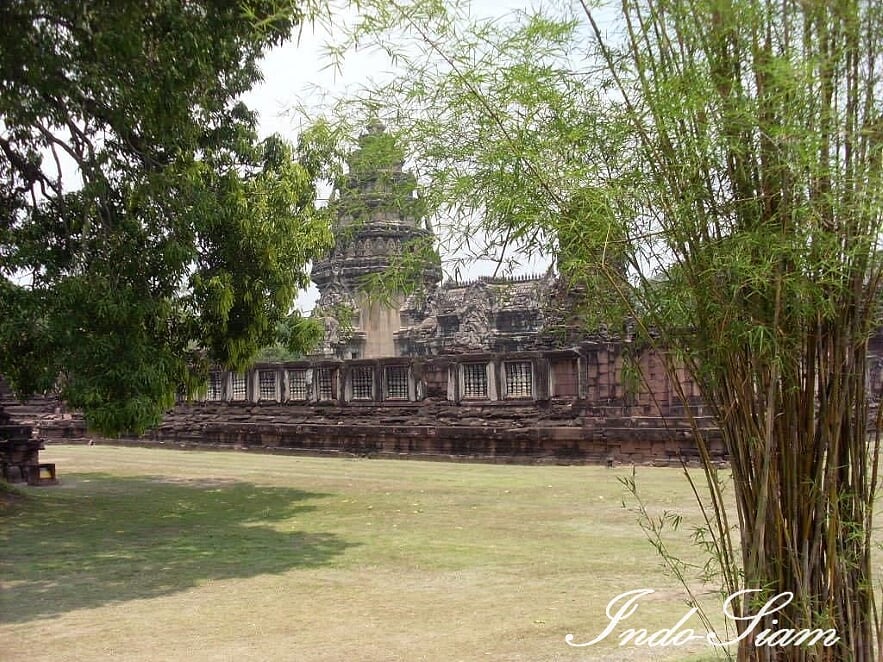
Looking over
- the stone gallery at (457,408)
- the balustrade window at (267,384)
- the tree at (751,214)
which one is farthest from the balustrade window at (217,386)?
the tree at (751,214)

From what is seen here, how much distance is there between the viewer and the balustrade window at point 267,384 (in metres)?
23.0

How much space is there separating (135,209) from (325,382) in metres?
13.0

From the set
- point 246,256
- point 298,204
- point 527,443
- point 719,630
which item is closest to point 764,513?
point 719,630

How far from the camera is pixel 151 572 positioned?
300 inches

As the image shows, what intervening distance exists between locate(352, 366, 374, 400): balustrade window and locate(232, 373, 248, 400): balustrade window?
11.5ft

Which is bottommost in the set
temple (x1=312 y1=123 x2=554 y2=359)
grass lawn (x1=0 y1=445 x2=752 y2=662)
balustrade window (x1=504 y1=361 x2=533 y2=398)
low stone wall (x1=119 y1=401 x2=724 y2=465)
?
grass lawn (x1=0 y1=445 x2=752 y2=662)

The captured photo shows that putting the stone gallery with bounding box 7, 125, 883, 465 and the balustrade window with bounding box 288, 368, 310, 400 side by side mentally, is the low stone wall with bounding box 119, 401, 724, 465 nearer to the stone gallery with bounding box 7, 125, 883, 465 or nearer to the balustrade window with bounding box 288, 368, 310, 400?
the stone gallery with bounding box 7, 125, 883, 465

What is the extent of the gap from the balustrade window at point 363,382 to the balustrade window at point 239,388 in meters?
3.51

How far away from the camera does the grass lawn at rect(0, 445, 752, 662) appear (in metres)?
5.41

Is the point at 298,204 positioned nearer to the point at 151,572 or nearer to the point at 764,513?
the point at 151,572

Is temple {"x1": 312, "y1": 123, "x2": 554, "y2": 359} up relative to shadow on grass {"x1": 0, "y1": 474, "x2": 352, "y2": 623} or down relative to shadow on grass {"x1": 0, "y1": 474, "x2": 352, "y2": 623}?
up

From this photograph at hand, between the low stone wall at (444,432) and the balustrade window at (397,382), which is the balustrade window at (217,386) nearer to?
the low stone wall at (444,432)

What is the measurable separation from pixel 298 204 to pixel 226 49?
108 inches

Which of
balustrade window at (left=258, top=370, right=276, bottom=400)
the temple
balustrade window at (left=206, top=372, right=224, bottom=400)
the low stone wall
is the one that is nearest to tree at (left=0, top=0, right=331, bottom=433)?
the low stone wall
